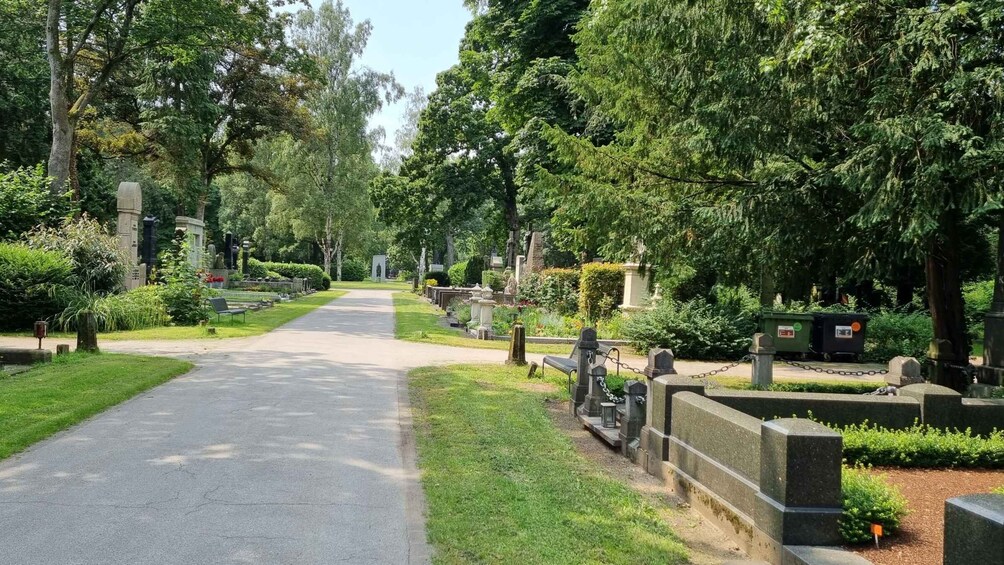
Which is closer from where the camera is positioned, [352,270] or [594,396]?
[594,396]

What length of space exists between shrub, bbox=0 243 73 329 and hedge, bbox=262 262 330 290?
33.0 m

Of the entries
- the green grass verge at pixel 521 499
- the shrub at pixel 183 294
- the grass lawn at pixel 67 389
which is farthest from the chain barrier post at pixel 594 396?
the shrub at pixel 183 294

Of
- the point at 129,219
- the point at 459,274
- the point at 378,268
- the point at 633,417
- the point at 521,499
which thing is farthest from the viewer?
the point at 378,268

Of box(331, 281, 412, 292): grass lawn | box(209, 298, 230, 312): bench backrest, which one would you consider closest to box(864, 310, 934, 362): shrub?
box(209, 298, 230, 312): bench backrest

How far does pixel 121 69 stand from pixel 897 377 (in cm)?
3352

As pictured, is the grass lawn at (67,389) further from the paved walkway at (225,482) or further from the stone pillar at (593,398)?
the stone pillar at (593,398)

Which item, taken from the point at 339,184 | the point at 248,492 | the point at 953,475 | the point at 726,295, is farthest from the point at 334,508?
the point at 339,184

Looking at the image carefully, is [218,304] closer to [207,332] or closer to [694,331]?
[207,332]

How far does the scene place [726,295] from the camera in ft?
66.0

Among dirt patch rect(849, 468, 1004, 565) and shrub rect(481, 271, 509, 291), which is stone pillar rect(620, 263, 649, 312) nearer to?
dirt patch rect(849, 468, 1004, 565)

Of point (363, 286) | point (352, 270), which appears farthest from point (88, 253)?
point (352, 270)

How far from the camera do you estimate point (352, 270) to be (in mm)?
79562

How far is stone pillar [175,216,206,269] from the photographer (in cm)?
2297

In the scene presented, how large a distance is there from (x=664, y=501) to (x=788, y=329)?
12678 millimetres
